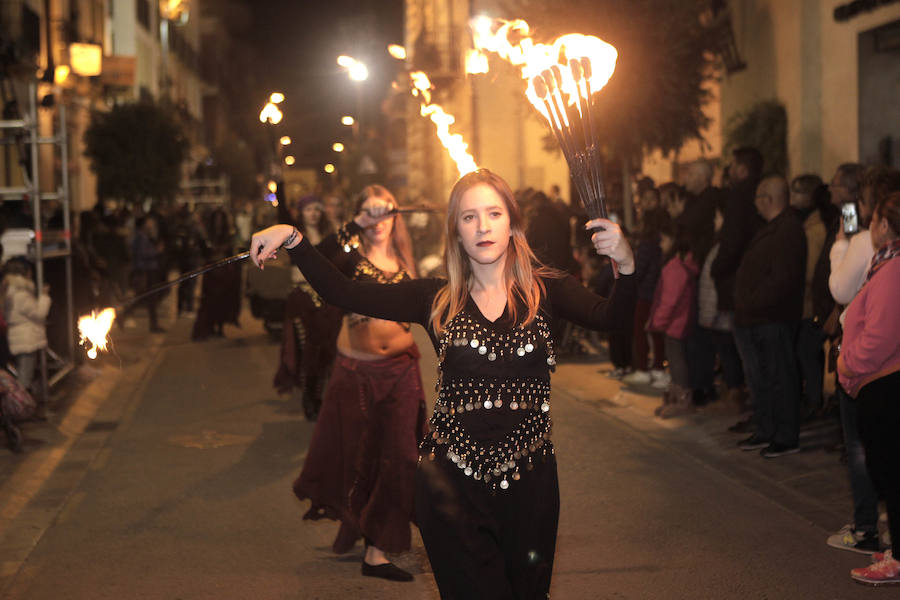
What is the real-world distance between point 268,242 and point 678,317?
723 centimetres

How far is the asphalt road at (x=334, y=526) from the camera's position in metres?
6.00

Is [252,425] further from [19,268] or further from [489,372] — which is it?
[489,372]

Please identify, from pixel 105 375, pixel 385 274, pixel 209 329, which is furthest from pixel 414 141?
pixel 385 274

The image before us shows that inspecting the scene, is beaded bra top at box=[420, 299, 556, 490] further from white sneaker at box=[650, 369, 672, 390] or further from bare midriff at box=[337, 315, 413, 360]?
white sneaker at box=[650, 369, 672, 390]

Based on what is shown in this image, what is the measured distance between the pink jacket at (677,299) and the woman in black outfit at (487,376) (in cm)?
667

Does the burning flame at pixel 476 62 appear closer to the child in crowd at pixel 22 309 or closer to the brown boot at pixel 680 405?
the brown boot at pixel 680 405

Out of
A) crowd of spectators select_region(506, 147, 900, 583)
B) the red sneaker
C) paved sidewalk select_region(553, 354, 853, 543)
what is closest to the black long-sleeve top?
crowd of spectators select_region(506, 147, 900, 583)

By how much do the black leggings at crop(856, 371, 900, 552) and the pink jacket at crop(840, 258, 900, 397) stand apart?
6 cm

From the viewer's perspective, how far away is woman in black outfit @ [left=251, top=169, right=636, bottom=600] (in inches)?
149

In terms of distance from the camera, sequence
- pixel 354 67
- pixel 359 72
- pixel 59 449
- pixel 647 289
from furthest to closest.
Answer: pixel 647 289, pixel 59 449, pixel 354 67, pixel 359 72

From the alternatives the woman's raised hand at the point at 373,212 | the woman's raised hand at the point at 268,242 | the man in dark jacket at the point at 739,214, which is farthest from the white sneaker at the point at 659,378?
the woman's raised hand at the point at 268,242

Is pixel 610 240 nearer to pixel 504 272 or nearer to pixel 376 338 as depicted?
pixel 504 272

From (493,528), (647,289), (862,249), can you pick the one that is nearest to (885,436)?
(862,249)

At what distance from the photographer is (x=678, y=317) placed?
10664mm
